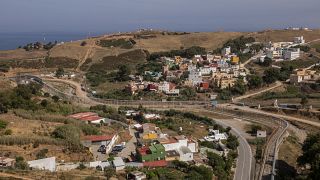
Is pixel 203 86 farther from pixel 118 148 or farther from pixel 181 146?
pixel 118 148

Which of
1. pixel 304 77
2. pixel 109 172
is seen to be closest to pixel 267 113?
pixel 304 77

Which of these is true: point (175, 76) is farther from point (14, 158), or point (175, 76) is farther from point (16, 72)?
point (14, 158)

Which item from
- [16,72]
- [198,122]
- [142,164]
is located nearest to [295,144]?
[198,122]

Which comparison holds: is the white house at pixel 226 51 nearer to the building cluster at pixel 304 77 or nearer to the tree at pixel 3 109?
the building cluster at pixel 304 77

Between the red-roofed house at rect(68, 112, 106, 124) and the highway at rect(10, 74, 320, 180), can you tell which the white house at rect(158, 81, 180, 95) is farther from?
the red-roofed house at rect(68, 112, 106, 124)

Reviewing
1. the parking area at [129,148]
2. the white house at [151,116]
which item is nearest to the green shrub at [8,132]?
the parking area at [129,148]

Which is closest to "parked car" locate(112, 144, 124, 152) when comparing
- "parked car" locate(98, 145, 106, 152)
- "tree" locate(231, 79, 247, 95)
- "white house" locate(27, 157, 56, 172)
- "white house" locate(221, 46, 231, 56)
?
"parked car" locate(98, 145, 106, 152)

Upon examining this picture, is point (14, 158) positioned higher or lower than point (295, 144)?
higher
